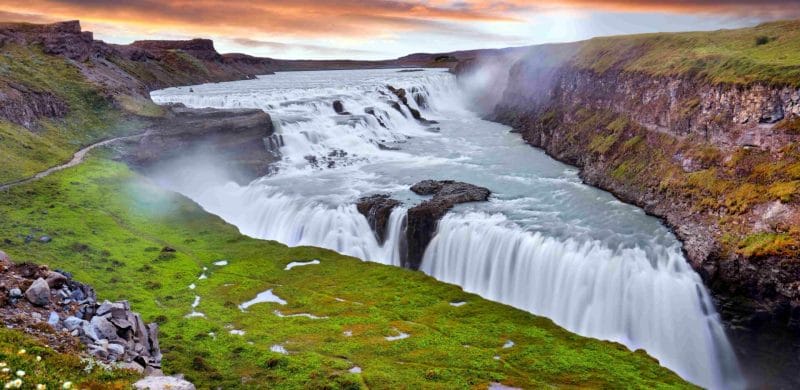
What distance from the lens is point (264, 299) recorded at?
31.9 meters

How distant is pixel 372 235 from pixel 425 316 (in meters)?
14.1

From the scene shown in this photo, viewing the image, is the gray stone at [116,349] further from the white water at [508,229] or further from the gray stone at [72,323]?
the white water at [508,229]

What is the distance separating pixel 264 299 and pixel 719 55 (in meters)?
39.6

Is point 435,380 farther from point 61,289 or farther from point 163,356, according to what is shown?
point 61,289

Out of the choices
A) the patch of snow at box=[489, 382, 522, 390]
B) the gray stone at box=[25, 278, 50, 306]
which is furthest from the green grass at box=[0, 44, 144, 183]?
the patch of snow at box=[489, 382, 522, 390]

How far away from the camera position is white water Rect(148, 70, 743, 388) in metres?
30.6

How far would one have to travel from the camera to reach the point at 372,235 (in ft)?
140

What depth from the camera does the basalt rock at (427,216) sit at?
40.2 meters

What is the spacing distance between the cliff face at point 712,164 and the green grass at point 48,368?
29.0m

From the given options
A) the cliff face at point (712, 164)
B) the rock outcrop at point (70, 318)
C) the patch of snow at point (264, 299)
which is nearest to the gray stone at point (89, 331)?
the rock outcrop at point (70, 318)

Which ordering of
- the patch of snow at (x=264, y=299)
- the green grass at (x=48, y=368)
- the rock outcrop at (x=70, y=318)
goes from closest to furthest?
1. the green grass at (x=48, y=368)
2. the rock outcrop at (x=70, y=318)
3. the patch of snow at (x=264, y=299)

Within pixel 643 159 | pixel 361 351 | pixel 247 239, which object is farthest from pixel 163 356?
pixel 643 159

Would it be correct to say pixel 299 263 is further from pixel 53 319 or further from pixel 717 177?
pixel 717 177

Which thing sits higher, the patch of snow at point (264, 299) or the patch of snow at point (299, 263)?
the patch of snow at point (299, 263)
